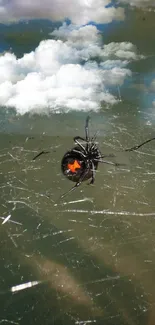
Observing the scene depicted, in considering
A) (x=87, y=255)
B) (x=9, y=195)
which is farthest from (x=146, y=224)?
(x=9, y=195)

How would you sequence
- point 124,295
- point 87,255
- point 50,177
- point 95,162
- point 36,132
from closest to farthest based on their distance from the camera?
point 95,162, point 124,295, point 87,255, point 50,177, point 36,132

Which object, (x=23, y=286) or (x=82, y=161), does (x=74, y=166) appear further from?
(x=23, y=286)

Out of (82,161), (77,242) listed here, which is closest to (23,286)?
(77,242)

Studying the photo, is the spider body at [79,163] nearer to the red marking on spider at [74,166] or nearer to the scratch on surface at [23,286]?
the red marking on spider at [74,166]

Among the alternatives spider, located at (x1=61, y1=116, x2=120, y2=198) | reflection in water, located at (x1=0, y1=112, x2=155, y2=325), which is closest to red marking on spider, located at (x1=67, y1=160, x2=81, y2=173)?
spider, located at (x1=61, y1=116, x2=120, y2=198)

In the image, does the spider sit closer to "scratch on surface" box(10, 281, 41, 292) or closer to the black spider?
the black spider

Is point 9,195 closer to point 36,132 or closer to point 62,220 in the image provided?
point 62,220
